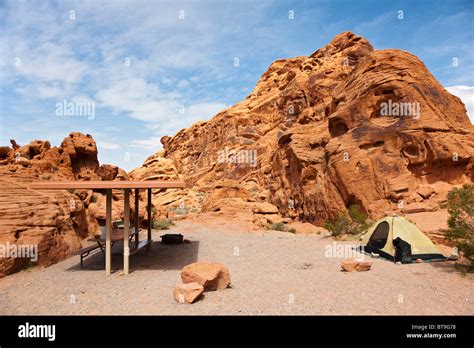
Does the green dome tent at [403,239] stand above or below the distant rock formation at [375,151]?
below

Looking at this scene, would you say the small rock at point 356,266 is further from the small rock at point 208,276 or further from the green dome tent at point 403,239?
the small rock at point 208,276

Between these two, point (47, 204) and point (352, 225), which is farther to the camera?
point (352, 225)

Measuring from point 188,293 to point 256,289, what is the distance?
171 centimetres

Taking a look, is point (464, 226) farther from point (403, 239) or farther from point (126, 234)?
point (126, 234)

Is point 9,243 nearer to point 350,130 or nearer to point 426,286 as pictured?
point 426,286

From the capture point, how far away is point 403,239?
32.1 ft

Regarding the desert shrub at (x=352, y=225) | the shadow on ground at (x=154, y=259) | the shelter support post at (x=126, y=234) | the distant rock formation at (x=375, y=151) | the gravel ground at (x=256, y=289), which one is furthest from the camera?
the distant rock formation at (x=375, y=151)

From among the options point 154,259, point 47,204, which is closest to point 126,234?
point 154,259

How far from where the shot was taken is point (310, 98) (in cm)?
4169

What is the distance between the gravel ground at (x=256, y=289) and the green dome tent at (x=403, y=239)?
52 centimetres

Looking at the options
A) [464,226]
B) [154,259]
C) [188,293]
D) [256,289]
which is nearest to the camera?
[188,293]

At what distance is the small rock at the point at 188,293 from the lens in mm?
6125

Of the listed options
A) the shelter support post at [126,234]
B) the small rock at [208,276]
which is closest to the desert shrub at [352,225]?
the small rock at [208,276]
